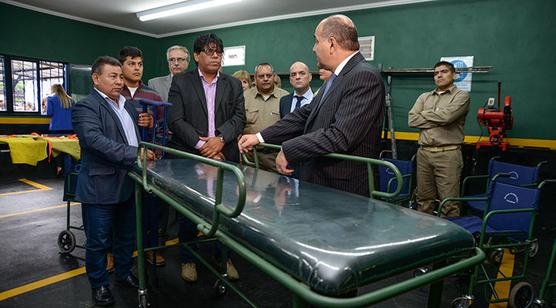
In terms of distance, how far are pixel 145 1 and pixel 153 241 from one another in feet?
16.9

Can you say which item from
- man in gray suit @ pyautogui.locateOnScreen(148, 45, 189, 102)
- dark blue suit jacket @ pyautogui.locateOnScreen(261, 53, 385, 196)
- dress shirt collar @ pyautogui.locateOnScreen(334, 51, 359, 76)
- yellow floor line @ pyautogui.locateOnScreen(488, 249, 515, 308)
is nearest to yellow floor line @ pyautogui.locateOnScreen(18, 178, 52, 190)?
man in gray suit @ pyautogui.locateOnScreen(148, 45, 189, 102)

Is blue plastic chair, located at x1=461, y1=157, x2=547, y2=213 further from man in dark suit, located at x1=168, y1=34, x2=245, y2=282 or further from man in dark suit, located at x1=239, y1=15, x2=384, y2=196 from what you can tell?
man in dark suit, located at x1=168, y1=34, x2=245, y2=282

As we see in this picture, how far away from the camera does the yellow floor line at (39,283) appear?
2379mm

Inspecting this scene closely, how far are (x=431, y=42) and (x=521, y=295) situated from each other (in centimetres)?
425

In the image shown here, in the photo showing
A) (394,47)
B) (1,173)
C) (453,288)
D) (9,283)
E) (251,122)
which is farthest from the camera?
(1,173)

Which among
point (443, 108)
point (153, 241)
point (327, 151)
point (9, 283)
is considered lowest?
point (9, 283)

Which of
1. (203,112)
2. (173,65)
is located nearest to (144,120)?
(203,112)

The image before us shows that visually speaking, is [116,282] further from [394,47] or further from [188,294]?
[394,47]

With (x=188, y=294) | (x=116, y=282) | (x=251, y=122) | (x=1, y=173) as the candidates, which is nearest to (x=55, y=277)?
(x=116, y=282)

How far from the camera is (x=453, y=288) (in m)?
2.71

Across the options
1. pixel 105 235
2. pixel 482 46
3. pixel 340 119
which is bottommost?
pixel 105 235

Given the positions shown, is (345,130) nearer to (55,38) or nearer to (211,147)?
(211,147)

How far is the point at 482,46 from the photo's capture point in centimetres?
512

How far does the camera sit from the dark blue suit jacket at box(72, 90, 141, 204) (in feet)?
6.86
